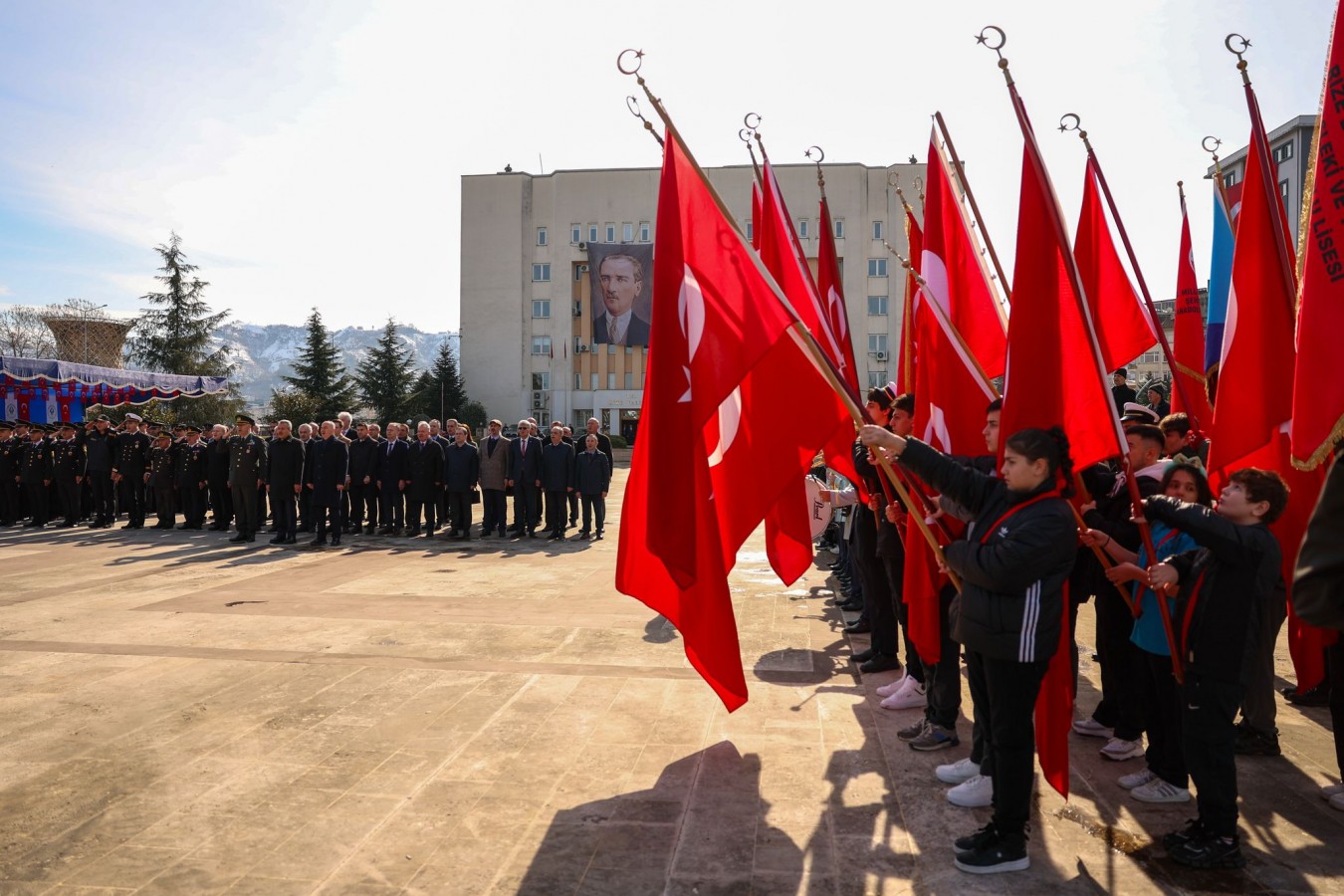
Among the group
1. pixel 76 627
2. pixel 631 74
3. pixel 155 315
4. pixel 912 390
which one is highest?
pixel 155 315

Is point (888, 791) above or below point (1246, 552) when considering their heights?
below

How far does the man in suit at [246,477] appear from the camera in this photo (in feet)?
48.9

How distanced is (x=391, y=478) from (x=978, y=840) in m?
14.2

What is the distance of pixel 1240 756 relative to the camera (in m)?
4.93

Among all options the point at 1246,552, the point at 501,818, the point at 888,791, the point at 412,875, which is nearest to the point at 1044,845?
the point at 888,791

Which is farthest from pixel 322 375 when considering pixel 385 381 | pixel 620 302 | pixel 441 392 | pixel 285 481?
pixel 285 481

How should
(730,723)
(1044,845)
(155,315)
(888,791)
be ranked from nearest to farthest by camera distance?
1. (1044,845)
2. (888,791)
3. (730,723)
4. (155,315)

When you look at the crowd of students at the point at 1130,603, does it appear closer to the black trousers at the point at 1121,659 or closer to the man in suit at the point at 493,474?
the black trousers at the point at 1121,659

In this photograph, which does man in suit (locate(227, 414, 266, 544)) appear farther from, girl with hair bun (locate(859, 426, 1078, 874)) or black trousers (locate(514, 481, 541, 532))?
girl with hair bun (locate(859, 426, 1078, 874))

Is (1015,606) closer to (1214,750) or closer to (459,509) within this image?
(1214,750)

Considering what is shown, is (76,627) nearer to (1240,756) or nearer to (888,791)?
(888,791)

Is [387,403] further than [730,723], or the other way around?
[387,403]

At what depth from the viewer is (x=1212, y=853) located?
11.8ft

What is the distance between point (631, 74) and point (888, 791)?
400 cm
